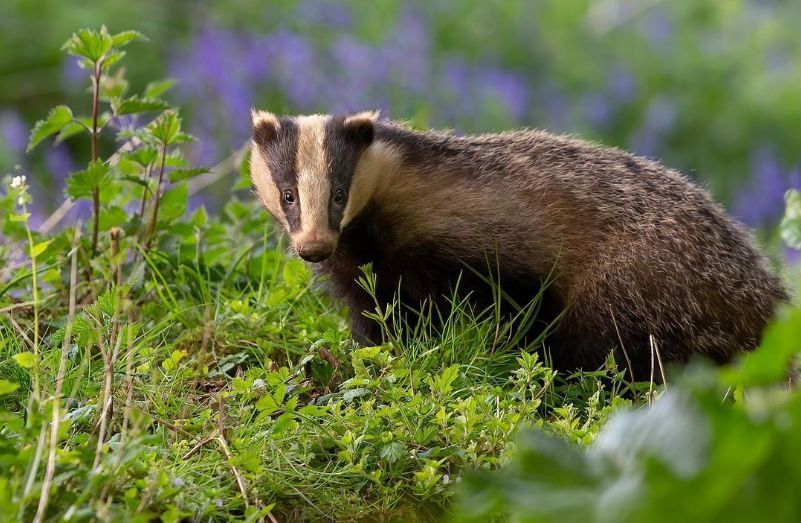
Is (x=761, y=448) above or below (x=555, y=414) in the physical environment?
above

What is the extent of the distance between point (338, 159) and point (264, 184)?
1.40 feet

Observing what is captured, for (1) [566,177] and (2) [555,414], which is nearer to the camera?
(2) [555,414]

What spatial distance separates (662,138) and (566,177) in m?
4.58

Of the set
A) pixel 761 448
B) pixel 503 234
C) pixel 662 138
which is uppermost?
pixel 761 448

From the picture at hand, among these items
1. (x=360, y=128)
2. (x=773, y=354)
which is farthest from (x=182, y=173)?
(x=773, y=354)

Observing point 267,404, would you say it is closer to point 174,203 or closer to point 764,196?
point 174,203

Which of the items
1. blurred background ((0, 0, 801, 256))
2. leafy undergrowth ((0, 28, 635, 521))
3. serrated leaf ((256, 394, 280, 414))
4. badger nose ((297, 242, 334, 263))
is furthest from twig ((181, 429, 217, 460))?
blurred background ((0, 0, 801, 256))

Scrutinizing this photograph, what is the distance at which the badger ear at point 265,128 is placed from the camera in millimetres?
4449

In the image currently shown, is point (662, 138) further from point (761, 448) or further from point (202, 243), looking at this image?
point (761, 448)

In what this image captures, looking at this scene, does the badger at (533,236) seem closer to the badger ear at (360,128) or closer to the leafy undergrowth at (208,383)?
the badger ear at (360,128)

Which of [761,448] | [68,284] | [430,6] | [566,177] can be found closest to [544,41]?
[430,6]

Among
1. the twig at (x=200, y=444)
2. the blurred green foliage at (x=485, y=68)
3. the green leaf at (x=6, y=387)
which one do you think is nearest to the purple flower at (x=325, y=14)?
the blurred green foliage at (x=485, y=68)

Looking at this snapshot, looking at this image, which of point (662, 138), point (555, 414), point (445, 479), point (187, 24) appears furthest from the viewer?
point (187, 24)

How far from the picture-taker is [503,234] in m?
4.40
